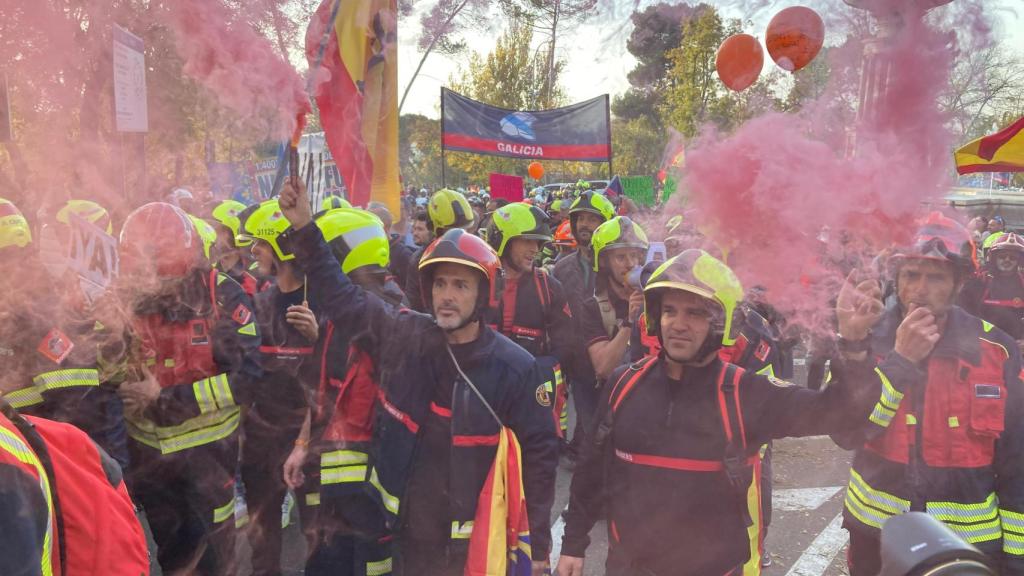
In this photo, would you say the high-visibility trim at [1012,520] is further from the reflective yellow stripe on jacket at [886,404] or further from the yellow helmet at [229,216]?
the yellow helmet at [229,216]

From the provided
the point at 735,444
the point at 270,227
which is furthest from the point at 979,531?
the point at 270,227

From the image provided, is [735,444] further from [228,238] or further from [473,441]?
[228,238]

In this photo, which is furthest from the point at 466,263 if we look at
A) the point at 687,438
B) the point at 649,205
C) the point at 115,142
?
the point at 649,205

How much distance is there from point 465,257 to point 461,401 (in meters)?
0.65

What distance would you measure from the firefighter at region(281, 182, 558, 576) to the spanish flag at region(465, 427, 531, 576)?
88mm

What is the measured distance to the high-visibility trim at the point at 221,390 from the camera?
12.4ft

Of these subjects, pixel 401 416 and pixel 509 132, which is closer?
pixel 401 416

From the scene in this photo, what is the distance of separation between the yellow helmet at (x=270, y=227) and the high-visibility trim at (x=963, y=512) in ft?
11.3

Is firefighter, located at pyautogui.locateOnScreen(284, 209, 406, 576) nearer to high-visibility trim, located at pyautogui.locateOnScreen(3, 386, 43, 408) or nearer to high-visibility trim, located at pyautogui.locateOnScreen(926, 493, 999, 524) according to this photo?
high-visibility trim, located at pyautogui.locateOnScreen(3, 386, 43, 408)

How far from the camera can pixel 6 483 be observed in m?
1.36

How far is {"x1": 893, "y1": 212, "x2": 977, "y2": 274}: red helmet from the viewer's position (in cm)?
322

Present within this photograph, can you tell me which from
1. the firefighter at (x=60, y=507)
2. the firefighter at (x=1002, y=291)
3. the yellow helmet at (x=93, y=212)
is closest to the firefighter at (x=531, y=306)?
the yellow helmet at (x=93, y=212)

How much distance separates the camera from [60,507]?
1552mm

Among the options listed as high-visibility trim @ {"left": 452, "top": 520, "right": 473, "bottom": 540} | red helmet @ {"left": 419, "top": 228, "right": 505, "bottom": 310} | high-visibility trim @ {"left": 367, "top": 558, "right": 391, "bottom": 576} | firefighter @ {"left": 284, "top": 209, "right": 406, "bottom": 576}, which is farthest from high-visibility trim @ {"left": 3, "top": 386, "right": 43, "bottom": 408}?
high-visibility trim @ {"left": 452, "top": 520, "right": 473, "bottom": 540}
